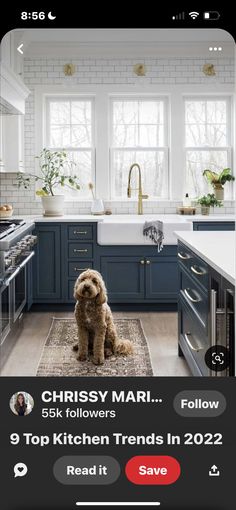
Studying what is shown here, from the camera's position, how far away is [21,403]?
805 mm

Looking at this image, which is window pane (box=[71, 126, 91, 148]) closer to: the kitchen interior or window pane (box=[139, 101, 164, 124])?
the kitchen interior

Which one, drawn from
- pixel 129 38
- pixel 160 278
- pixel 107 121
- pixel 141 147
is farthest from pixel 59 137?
pixel 129 38

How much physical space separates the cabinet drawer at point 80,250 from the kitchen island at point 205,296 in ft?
4.12

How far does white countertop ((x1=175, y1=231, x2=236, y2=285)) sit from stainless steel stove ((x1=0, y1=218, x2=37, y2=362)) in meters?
0.71

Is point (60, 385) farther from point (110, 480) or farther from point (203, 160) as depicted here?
point (203, 160)

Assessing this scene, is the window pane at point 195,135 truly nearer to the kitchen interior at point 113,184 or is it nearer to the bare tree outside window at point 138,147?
the kitchen interior at point 113,184

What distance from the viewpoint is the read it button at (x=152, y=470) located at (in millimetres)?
780

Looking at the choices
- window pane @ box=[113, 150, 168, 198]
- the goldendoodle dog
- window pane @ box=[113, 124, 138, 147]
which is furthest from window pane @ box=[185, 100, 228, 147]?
the goldendoodle dog

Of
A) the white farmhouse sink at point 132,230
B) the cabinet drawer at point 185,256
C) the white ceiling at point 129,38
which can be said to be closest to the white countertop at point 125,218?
the white farmhouse sink at point 132,230

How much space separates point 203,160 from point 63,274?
1.26 m

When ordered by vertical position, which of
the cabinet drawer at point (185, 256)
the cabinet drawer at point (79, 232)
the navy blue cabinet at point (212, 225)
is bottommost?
the cabinet drawer at point (185, 256)

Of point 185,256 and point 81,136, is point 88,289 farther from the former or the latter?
point 81,136

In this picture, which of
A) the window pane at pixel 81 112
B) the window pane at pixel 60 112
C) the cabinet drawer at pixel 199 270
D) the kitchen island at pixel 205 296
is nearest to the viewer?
the kitchen island at pixel 205 296
